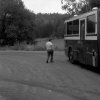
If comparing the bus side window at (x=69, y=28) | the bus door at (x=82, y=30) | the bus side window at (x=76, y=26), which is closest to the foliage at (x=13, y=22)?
the bus side window at (x=69, y=28)

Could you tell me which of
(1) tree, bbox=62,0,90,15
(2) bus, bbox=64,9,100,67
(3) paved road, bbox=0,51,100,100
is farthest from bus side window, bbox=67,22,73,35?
(1) tree, bbox=62,0,90,15

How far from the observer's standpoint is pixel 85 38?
642 inches

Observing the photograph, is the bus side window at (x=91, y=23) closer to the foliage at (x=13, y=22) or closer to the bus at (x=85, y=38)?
the bus at (x=85, y=38)

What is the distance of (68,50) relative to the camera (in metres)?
20.8

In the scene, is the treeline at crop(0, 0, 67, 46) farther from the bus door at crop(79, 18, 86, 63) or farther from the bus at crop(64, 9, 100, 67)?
the bus door at crop(79, 18, 86, 63)

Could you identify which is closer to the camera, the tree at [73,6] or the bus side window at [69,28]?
the bus side window at [69,28]

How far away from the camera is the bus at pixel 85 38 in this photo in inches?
573

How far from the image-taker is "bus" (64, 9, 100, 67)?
14562mm

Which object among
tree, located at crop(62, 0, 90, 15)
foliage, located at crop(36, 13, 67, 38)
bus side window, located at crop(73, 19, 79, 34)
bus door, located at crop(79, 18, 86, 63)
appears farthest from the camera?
foliage, located at crop(36, 13, 67, 38)

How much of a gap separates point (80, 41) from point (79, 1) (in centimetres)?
3689

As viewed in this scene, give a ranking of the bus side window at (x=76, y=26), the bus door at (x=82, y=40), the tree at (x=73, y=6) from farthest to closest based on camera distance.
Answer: the tree at (x=73, y=6) → the bus side window at (x=76, y=26) → the bus door at (x=82, y=40)

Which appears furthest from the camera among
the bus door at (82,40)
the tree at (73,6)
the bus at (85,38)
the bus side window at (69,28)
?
the tree at (73,6)

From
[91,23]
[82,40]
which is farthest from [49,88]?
[82,40]

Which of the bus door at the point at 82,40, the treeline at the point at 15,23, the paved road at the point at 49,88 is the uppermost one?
the treeline at the point at 15,23
